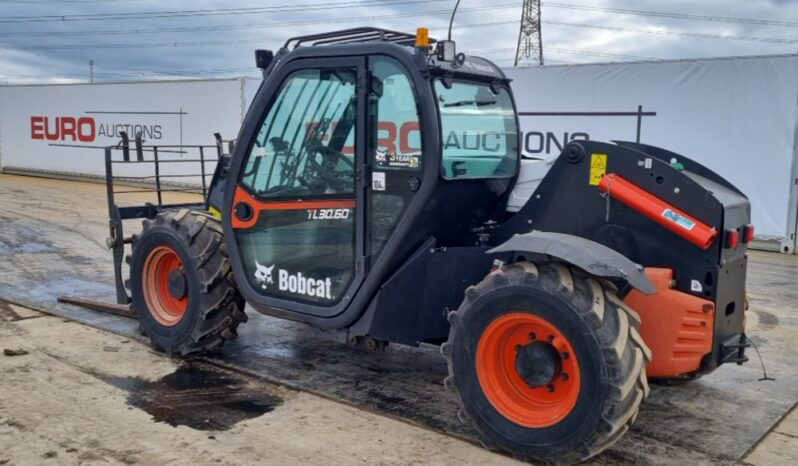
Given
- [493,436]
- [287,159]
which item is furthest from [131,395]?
[493,436]

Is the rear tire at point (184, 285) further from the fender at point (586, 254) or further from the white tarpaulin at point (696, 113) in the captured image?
the white tarpaulin at point (696, 113)

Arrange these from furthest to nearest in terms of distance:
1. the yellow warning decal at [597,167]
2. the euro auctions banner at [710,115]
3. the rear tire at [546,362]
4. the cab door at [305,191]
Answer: the euro auctions banner at [710,115]
the cab door at [305,191]
the yellow warning decal at [597,167]
the rear tire at [546,362]

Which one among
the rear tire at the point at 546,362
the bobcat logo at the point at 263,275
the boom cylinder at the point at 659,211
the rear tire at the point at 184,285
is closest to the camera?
the rear tire at the point at 546,362

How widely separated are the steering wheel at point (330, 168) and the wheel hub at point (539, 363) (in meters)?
1.48

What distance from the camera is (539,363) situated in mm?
3680

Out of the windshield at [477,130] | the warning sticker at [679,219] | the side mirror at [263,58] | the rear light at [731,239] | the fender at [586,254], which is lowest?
the fender at [586,254]

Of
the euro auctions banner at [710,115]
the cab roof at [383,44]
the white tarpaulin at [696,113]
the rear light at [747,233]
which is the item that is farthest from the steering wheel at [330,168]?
the euro auctions banner at [710,115]

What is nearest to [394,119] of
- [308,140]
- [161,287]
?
[308,140]

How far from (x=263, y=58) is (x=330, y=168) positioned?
1.01 m

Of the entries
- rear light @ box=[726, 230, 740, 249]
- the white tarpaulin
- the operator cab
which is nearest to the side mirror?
the operator cab

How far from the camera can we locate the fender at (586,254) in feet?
11.7

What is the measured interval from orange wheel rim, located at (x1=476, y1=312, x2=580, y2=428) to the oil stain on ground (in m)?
1.43

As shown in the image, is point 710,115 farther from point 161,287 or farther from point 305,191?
point 161,287

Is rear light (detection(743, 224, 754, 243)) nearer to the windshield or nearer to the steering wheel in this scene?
the windshield
